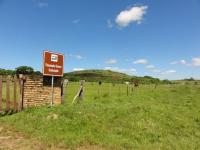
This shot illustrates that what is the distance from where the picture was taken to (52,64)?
1426 centimetres

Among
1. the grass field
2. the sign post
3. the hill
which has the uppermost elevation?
the hill

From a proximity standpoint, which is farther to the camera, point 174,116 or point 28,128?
point 174,116

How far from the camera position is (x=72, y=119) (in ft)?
35.5

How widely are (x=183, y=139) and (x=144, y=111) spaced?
3.56 meters

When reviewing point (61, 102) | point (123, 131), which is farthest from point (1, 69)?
point (123, 131)

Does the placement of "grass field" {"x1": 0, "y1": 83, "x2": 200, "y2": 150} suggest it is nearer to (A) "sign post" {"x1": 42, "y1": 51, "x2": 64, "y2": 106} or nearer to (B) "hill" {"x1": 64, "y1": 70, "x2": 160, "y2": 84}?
(A) "sign post" {"x1": 42, "y1": 51, "x2": 64, "y2": 106}

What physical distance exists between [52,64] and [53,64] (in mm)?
74

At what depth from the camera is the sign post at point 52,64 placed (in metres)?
13.9

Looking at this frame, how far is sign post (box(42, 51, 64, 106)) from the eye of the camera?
13.9 metres

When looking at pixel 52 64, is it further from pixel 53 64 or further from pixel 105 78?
pixel 105 78

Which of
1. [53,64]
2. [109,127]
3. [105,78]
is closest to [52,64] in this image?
[53,64]

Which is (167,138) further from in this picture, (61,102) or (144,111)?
(61,102)

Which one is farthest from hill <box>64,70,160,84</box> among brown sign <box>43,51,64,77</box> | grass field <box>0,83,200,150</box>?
grass field <box>0,83,200,150</box>

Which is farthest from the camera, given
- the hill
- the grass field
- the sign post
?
the hill
